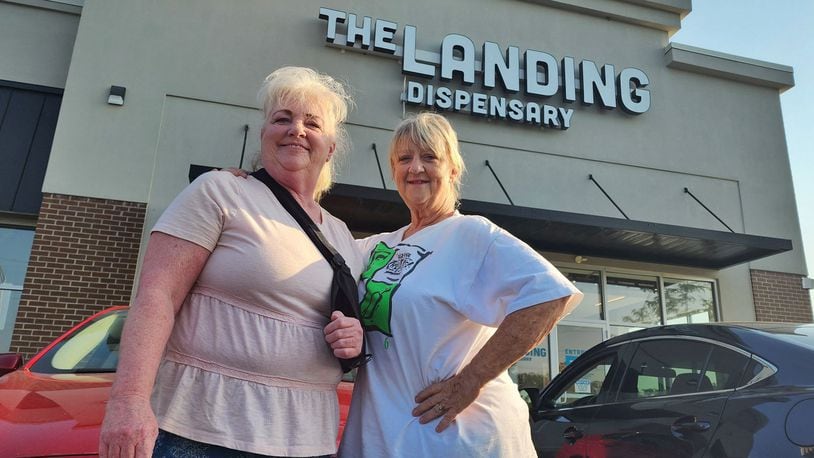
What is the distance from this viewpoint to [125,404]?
1102 millimetres

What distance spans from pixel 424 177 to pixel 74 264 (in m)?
7.23

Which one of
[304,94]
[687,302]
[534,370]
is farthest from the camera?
[687,302]

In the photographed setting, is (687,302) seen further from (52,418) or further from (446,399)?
Result: (52,418)

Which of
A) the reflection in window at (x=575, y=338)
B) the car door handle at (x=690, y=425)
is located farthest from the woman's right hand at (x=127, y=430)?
the reflection in window at (x=575, y=338)

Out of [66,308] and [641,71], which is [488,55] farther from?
[66,308]

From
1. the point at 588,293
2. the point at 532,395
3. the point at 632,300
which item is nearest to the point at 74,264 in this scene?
the point at 532,395

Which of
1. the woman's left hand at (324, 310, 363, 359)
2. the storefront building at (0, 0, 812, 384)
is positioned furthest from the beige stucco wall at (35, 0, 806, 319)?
the woman's left hand at (324, 310, 363, 359)

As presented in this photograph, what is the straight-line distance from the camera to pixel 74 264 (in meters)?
7.45

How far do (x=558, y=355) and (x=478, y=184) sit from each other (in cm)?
325

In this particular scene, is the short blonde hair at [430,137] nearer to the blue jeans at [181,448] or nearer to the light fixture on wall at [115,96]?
the blue jeans at [181,448]

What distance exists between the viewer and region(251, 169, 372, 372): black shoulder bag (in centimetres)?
156

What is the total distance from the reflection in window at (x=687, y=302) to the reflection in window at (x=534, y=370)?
8.41 ft

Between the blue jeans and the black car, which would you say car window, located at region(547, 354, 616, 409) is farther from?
the blue jeans

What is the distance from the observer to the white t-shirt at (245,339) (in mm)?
1291
